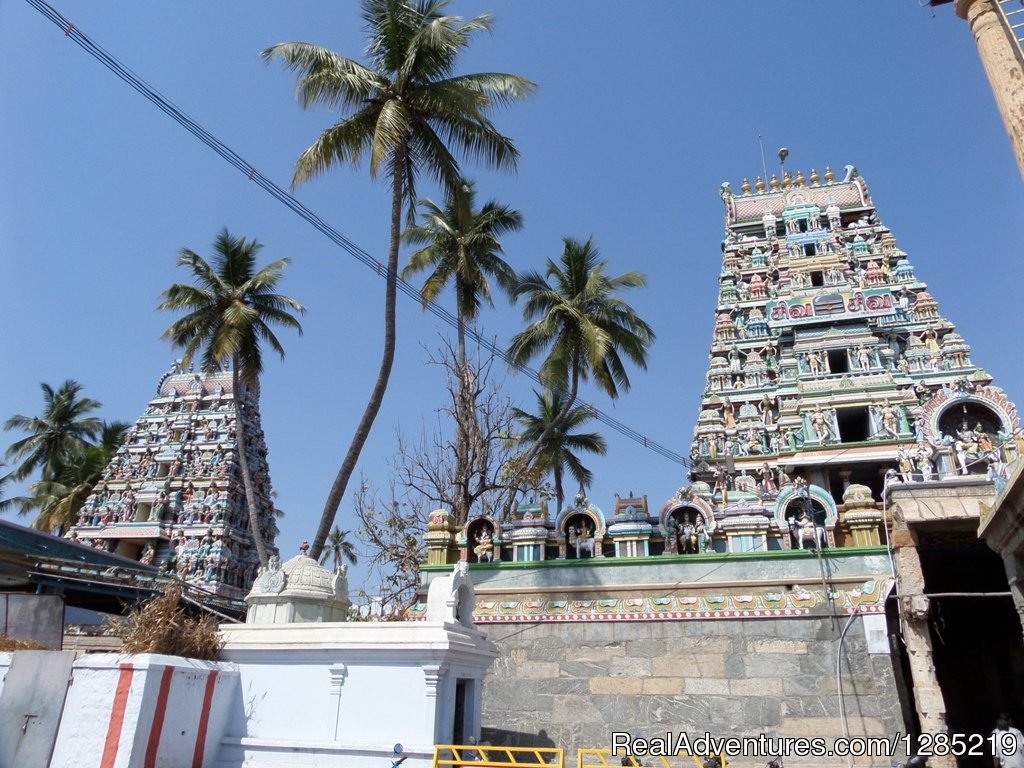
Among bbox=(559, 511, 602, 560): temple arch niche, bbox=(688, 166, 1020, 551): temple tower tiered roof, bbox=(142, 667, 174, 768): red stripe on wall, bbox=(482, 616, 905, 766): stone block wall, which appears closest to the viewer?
bbox=(142, 667, 174, 768): red stripe on wall

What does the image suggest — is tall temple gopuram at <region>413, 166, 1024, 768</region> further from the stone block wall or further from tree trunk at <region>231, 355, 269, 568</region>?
tree trunk at <region>231, 355, 269, 568</region>

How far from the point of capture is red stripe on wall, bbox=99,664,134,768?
954 centimetres

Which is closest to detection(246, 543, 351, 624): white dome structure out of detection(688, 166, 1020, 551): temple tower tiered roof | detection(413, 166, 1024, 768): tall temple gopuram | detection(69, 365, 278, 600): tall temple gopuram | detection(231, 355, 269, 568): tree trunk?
detection(413, 166, 1024, 768): tall temple gopuram

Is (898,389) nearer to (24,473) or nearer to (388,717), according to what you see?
(388,717)

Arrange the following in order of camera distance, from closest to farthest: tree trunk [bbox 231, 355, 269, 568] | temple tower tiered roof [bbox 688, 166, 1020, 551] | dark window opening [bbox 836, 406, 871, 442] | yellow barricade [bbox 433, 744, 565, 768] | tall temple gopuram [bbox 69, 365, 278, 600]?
yellow barricade [bbox 433, 744, 565, 768], tree trunk [bbox 231, 355, 269, 568], temple tower tiered roof [bbox 688, 166, 1020, 551], dark window opening [bbox 836, 406, 871, 442], tall temple gopuram [bbox 69, 365, 278, 600]

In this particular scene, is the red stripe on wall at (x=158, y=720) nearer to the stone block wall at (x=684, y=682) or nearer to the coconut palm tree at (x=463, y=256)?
the stone block wall at (x=684, y=682)

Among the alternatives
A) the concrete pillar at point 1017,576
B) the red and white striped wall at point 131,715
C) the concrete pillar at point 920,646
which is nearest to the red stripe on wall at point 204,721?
the red and white striped wall at point 131,715

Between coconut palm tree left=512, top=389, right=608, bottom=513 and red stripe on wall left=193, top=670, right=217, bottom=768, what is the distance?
19.2 m

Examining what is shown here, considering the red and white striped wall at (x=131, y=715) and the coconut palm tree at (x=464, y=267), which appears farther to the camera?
the coconut palm tree at (x=464, y=267)

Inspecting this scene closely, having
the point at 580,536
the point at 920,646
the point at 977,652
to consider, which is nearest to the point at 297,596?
the point at 580,536

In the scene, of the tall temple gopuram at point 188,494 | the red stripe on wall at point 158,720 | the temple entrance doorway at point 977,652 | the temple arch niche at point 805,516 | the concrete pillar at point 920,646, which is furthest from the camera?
the tall temple gopuram at point 188,494

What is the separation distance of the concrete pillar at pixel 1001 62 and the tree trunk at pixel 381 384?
12.1m

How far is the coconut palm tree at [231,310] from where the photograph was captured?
2386 cm

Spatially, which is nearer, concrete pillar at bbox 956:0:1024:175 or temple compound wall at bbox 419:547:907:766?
concrete pillar at bbox 956:0:1024:175
